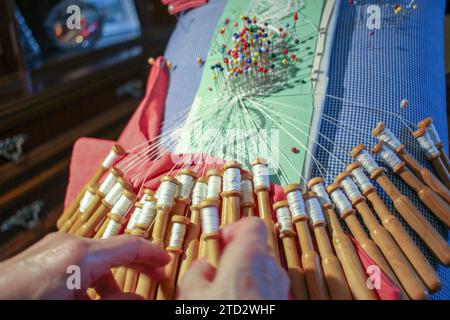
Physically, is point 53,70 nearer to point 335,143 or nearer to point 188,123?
point 188,123

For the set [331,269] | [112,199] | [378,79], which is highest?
[378,79]

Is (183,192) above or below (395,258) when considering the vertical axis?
above

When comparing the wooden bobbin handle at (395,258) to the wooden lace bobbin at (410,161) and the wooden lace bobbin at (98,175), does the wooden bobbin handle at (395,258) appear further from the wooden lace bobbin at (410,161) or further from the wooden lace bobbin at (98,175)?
the wooden lace bobbin at (98,175)

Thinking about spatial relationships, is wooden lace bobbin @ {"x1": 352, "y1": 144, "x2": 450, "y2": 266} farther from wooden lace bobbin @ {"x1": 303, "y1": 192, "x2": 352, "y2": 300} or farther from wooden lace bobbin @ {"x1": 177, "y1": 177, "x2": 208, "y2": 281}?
wooden lace bobbin @ {"x1": 177, "y1": 177, "x2": 208, "y2": 281}

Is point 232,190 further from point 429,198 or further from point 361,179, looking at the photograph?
point 429,198

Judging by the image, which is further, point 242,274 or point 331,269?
point 331,269

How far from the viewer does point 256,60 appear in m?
0.92

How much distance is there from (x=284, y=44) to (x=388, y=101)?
0.28 m

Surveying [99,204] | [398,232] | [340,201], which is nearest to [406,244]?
[398,232]

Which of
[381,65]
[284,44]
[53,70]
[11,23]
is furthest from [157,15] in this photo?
[381,65]

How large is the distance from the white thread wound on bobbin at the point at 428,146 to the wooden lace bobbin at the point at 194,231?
423mm

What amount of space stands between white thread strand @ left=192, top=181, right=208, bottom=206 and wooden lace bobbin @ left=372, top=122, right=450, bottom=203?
35cm

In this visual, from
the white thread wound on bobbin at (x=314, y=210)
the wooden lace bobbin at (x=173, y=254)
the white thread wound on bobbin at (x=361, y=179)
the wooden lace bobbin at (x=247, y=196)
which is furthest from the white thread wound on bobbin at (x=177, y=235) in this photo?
the white thread wound on bobbin at (x=361, y=179)

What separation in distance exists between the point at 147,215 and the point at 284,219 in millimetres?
244
